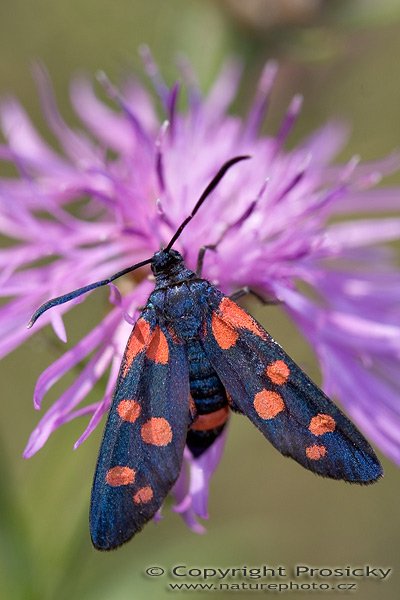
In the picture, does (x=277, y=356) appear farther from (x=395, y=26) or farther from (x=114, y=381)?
(x=395, y=26)

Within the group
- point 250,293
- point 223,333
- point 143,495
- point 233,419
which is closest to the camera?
point 143,495

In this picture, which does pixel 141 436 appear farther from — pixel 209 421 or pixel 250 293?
pixel 250 293

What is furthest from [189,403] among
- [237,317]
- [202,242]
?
[202,242]

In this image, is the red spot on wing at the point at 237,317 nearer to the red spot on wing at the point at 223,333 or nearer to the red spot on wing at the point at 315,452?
the red spot on wing at the point at 223,333

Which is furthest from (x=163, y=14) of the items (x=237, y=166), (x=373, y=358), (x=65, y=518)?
(x=65, y=518)

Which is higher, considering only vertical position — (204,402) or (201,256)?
(201,256)

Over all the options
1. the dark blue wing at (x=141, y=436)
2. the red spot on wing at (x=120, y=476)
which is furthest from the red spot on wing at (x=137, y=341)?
the red spot on wing at (x=120, y=476)

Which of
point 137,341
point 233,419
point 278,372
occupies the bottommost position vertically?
point 233,419

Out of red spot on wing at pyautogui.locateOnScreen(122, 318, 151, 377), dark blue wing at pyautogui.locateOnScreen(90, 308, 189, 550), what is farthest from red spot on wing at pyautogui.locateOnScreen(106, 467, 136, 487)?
red spot on wing at pyautogui.locateOnScreen(122, 318, 151, 377)
